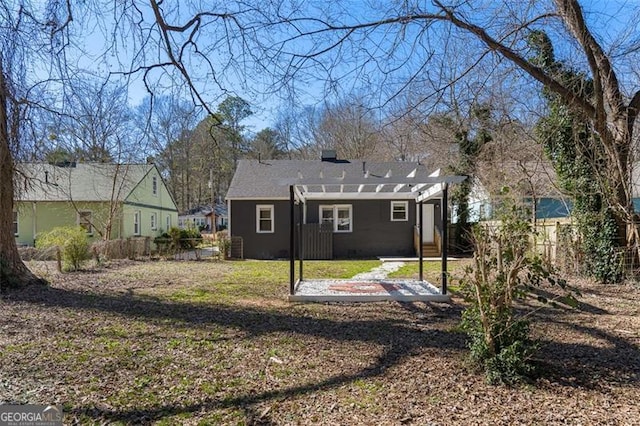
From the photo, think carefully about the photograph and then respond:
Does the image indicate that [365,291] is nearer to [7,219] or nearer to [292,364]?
[292,364]

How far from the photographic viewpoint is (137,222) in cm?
2244

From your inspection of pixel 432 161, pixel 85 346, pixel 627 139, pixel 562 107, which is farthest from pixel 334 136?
pixel 85 346

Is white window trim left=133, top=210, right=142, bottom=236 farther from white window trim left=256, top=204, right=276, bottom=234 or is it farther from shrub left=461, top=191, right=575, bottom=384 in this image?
→ shrub left=461, top=191, right=575, bottom=384

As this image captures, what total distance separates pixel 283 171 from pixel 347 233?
13.5 feet

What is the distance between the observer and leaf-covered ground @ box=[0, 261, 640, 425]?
3.05 meters

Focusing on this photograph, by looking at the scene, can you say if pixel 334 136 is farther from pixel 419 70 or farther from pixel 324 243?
pixel 419 70

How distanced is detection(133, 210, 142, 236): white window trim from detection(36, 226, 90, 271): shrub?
10329 mm

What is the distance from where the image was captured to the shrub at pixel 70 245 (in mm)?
11125

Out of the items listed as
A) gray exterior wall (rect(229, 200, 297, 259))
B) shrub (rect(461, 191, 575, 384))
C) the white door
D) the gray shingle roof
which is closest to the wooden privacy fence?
gray exterior wall (rect(229, 200, 297, 259))

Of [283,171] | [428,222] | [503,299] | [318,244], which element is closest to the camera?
[503,299]

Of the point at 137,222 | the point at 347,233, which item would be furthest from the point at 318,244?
the point at 137,222

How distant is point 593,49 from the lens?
24.7 feet

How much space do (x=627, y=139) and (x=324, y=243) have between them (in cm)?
1028

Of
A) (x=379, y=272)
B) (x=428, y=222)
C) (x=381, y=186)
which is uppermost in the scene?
(x=381, y=186)
